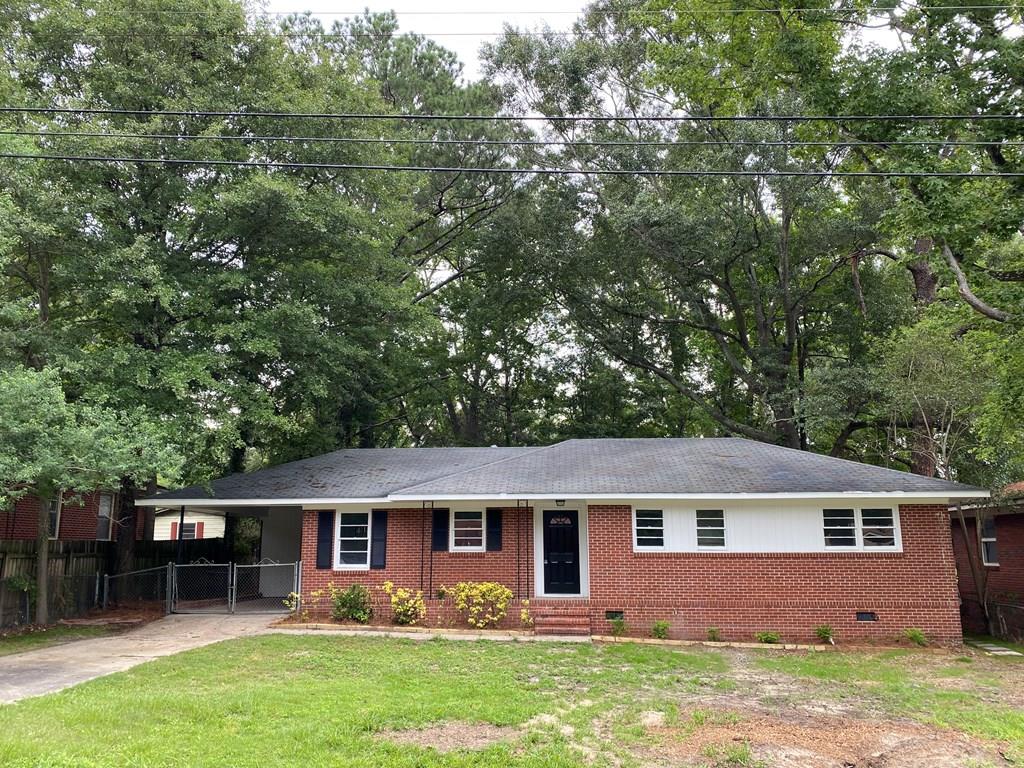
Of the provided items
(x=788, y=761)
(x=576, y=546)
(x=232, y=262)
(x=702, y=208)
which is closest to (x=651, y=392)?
(x=702, y=208)

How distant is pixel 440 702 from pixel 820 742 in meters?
4.05

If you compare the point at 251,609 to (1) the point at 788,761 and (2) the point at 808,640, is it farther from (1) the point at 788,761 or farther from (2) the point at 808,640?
(1) the point at 788,761

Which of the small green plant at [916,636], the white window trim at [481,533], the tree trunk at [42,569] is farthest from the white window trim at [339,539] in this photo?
the small green plant at [916,636]

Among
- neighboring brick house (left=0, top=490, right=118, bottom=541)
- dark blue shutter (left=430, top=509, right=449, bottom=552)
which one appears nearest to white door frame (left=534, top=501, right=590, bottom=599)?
dark blue shutter (left=430, top=509, right=449, bottom=552)

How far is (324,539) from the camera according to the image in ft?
51.9

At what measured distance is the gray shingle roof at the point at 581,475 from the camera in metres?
14.3

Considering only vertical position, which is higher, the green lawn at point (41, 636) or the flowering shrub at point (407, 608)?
the flowering shrub at point (407, 608)

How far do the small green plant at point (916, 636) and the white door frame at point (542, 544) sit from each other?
624 centimetres

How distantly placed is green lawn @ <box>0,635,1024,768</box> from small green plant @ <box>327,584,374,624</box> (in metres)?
2.19

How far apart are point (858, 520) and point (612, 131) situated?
16.5 m

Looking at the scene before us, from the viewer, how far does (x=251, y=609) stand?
1689 centimetres

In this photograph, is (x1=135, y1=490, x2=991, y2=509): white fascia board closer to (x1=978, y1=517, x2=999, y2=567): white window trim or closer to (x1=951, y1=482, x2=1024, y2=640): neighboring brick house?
(x1=951, y1=482, x2=1024, y2=640): neighboring brick house

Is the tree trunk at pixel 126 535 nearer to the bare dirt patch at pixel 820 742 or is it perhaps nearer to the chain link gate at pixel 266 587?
the chain link gate at pixel 266 587

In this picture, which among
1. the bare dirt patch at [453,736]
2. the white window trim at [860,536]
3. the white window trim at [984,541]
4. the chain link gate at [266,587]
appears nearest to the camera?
the bare dirt patch at [453,736]
